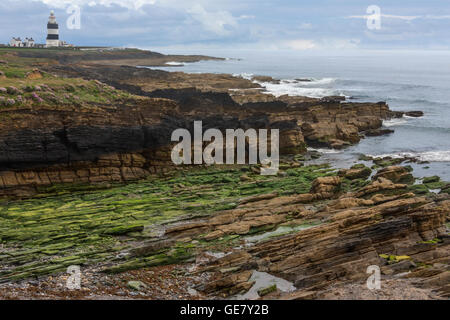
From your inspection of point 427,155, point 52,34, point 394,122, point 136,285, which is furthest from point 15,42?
point 136,285

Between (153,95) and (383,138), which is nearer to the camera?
(383,138)

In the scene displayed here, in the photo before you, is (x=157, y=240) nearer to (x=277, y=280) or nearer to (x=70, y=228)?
(x=70, y=228)

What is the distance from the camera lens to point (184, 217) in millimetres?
30000

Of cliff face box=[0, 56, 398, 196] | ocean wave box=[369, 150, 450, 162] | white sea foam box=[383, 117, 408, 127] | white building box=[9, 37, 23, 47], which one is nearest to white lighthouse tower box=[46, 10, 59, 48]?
white building box=[9, 37, 23, 47]

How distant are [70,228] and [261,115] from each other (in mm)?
30130

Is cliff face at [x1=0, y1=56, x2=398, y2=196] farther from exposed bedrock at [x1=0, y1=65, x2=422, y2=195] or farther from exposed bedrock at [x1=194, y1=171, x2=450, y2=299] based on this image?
exposed bedrock at [x1=194, y1=171, x2=450, y2=299]

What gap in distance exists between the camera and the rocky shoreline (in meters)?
21.4

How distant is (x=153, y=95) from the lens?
77.9 metres

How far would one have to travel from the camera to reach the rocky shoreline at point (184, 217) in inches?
842

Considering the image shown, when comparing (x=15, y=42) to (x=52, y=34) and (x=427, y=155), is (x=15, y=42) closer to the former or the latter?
(x=52, y=34)

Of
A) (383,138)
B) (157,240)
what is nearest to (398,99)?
(383,138)

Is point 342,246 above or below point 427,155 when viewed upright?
below
